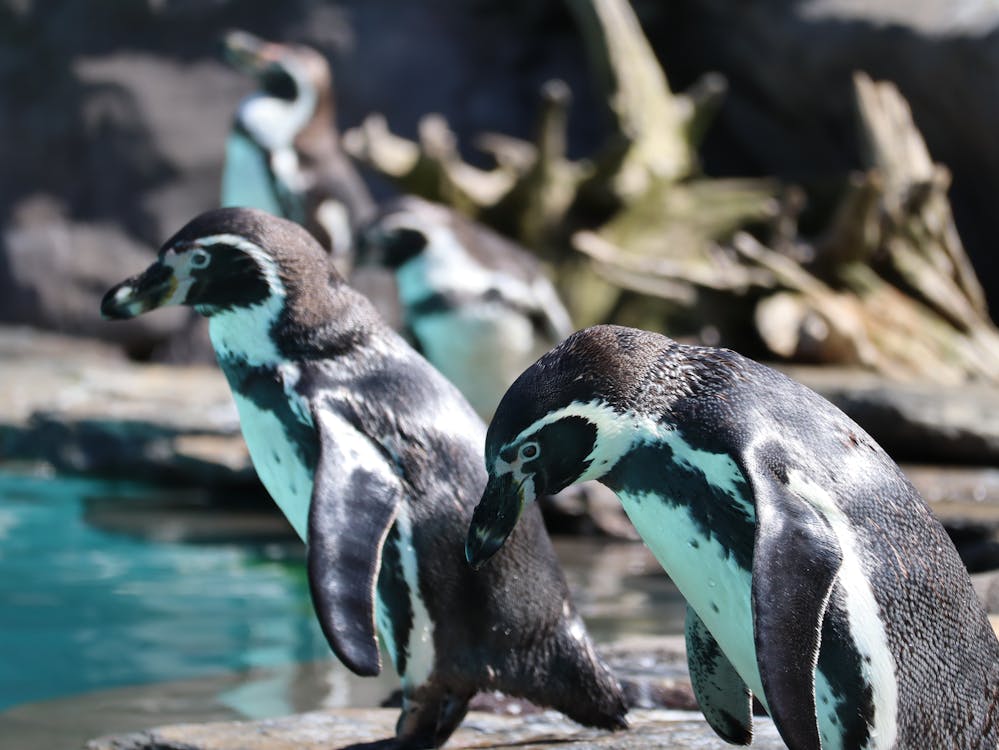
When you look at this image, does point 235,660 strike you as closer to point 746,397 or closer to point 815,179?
point 746,397

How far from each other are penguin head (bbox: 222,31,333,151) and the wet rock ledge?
18.7 ft

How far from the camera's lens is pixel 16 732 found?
304 centimetres

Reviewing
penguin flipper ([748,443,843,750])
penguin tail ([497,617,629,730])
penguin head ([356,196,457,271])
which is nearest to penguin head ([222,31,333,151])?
penguin head ([356,196,457,271])

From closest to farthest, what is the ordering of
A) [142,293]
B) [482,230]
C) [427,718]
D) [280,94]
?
[427,718] → [142,293] → [482,230] → [280,94]

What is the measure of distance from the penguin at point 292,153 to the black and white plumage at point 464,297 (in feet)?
4.02

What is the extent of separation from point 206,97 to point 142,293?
8.69 meters

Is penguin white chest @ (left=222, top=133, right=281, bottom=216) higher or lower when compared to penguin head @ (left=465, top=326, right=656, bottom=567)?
lower

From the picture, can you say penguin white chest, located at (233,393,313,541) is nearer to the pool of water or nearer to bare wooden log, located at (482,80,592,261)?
the pool of water

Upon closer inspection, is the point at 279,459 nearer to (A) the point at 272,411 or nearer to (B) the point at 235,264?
(A) the point at 272,411

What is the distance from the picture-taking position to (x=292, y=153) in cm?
805

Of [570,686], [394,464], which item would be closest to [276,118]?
[394,464]

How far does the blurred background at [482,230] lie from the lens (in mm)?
4312

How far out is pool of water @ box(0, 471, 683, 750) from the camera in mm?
3346

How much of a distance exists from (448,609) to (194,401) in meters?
4.67
